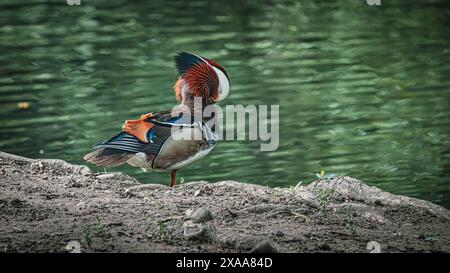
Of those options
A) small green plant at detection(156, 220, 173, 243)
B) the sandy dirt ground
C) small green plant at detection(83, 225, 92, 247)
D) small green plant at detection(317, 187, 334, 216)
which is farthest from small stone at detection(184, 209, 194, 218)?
small green plant at detection(317, 187, 334, 216)

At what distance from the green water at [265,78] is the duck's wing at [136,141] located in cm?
269

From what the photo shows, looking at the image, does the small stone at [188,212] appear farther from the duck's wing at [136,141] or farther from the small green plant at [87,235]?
the duck's wing at [136,141]

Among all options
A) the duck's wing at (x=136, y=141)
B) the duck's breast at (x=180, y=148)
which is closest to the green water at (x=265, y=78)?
the duck's breast at (x=180, y=148)

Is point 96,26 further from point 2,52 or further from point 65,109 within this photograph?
point 65,109

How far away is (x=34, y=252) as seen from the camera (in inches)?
203

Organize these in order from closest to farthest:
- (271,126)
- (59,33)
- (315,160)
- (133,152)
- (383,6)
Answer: (133,152)
(315,160)
(271,126)
(59,33)
(383,6)

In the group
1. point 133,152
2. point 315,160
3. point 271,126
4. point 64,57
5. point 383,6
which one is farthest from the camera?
point 383,6

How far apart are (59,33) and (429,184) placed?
801 cm

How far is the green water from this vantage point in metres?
9.92

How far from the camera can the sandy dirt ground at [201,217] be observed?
5.34 metres

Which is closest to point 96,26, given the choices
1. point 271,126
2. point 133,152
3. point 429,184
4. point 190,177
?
point 271,126

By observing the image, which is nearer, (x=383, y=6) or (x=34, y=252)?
(x=34, y=252)
